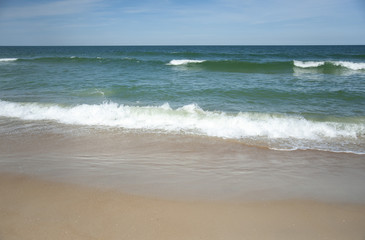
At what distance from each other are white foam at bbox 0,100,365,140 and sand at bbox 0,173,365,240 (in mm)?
2688

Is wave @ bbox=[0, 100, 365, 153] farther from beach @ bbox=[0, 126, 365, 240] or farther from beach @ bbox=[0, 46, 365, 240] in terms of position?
beach @ bbox=[0, 126, 365, 240]

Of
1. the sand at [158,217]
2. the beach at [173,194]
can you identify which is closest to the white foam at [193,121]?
the beach at [173,194]

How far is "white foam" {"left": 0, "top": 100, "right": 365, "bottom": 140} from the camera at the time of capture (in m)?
5.55

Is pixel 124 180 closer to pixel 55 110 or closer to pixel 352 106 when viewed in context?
pixel 55 110

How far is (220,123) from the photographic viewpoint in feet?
20.1

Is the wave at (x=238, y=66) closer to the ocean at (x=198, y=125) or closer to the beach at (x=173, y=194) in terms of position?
the ocean at (x=198, y=125)

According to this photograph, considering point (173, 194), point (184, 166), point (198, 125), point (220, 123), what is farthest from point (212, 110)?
point (173, 194)

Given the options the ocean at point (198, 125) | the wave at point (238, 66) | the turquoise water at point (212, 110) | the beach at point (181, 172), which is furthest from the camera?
the wave at point (238, 66)

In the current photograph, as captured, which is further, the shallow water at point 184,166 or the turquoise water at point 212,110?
the turquoise water at point 212,110

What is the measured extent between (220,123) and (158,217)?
396cm

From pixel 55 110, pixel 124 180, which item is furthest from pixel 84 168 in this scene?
pixel 55 110

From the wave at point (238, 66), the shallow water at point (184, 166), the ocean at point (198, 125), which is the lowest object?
the shallow water at point (184, 166)

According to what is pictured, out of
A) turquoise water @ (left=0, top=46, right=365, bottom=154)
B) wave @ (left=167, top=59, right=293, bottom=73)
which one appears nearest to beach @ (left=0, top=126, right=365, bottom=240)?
turquoise water @ (left=0, top=46, right=365, bottom=154)

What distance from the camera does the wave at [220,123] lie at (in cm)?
520
